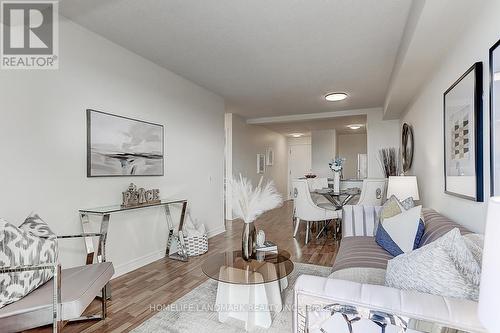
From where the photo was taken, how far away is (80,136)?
2547 millimetres

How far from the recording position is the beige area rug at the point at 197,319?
1.90 meters

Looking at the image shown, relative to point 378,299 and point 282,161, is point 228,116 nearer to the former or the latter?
point 282,161

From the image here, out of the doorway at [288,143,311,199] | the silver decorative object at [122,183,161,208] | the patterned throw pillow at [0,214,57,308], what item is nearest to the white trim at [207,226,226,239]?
the silver decorative object at [122,183,161,208]

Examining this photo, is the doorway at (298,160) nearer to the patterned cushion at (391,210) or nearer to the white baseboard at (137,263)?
the white baseboard at (137,263)

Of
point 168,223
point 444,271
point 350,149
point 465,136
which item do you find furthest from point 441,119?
point 350,149

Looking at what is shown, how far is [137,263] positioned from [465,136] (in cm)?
332

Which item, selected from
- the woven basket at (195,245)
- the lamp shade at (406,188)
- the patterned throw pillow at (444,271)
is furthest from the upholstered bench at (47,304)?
the lamp shade at (406,188)

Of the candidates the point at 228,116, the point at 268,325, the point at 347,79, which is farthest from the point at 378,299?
the point at 228,116

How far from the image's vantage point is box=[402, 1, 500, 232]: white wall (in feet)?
5.32

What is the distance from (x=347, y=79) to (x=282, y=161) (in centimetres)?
573

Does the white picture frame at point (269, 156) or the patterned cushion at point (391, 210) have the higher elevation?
the white picture frame at point (269, 156)

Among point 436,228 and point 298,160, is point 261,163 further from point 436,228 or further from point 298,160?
point 436,228

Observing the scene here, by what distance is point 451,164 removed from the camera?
7.16 feet

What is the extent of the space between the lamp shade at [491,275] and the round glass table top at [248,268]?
137 cm
